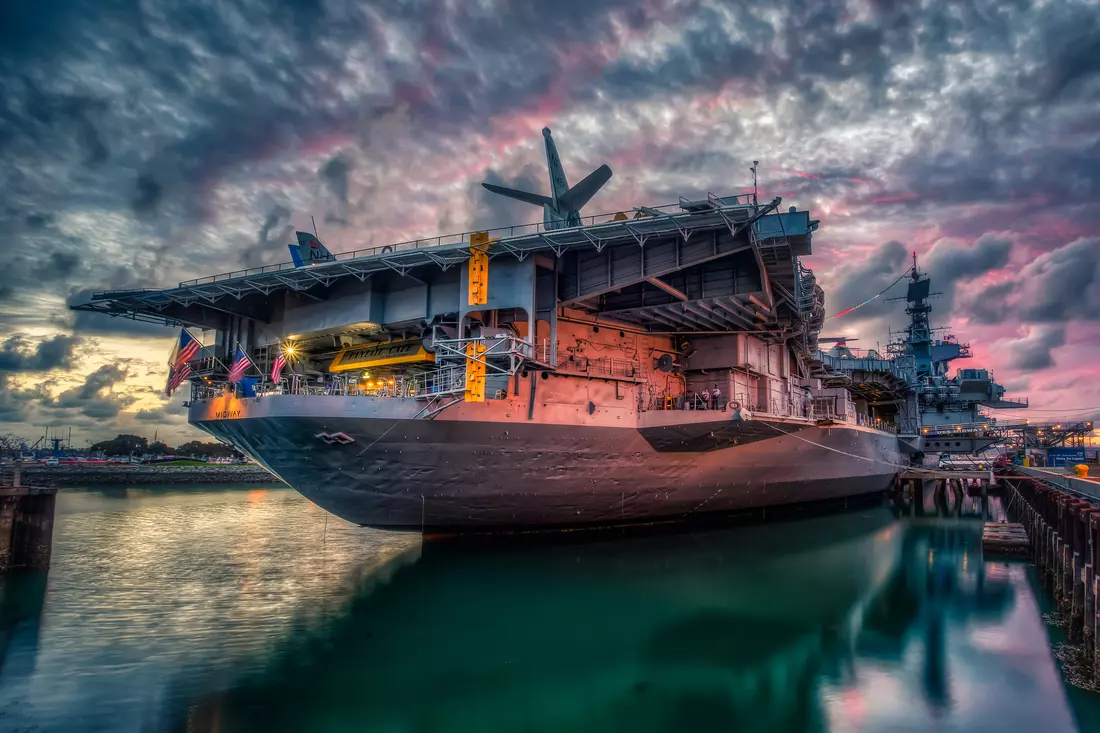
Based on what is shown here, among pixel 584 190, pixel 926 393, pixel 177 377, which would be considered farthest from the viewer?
pixel 926 393

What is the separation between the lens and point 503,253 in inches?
616

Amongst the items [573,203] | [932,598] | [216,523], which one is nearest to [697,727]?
[932,598]

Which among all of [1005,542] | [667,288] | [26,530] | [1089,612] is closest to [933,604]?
[1089,612]

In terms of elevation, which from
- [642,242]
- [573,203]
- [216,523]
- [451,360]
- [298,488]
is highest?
[573,203]

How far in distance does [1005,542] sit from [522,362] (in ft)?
51.8

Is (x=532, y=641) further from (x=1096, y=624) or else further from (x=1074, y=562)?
(x=1074, y=562)

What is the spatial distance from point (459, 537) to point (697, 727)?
1195cm

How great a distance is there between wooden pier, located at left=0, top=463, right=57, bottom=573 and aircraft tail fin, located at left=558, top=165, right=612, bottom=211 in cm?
1528

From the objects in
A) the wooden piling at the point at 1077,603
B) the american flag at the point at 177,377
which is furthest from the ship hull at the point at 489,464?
the wooden piling at the point at 1077,603

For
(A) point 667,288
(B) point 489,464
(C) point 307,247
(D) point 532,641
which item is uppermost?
(C) point 307,247

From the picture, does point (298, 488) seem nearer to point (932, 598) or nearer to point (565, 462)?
point (565, 462)

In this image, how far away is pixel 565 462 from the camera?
53.8 ft

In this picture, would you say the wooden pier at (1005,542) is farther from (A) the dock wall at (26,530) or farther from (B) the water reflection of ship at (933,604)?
(A) the dock wall at (26,530)

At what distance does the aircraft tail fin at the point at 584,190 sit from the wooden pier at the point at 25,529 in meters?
15.3
